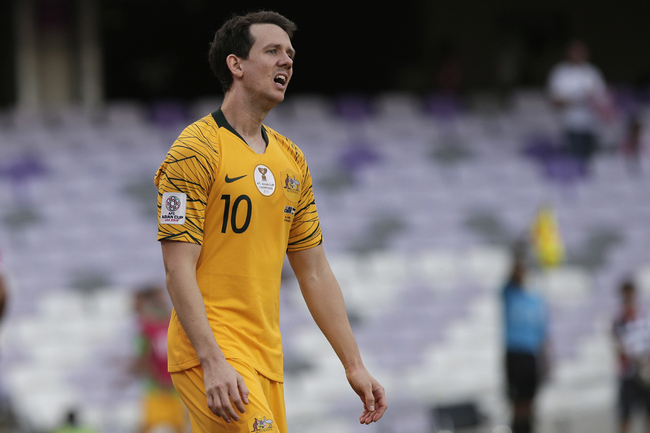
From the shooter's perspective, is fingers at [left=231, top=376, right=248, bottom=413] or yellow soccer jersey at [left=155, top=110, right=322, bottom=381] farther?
yellow soccer jersey at [left=155, top=110, right=322, bottom=381]

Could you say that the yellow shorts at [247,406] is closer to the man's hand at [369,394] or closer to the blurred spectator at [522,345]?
the man's hand at [369,394]

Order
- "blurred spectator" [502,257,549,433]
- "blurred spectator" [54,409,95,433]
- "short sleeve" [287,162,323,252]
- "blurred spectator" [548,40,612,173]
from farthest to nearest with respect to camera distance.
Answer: "blurred spectator" [548,40,612,173] < "blurred spectator" [502,257,549,433] < "blurred spectator" [54,409,95,433] < "short sleeve" [287,162,323,252]

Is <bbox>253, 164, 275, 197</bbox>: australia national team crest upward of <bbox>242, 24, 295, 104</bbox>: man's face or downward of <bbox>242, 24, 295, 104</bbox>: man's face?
downward

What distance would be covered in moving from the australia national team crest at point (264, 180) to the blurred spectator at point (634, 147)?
1143 cm

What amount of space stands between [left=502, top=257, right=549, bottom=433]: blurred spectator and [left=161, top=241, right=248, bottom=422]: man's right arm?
5729mm

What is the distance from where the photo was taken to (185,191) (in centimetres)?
300

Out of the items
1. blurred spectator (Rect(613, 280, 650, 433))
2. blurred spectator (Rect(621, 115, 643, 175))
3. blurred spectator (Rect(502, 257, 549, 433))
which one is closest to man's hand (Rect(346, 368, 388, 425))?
blurred spectator (Rect(502, 257, 549, 433))

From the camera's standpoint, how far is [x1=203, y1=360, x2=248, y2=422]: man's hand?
283cm

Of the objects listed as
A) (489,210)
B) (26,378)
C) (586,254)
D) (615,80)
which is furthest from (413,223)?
(615,80)

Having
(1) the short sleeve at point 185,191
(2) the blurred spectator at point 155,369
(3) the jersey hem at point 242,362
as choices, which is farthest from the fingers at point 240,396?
(2) the blurred spectator at point 155,369

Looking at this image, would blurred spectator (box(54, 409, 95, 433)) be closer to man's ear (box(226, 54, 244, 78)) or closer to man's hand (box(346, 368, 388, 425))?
man's hand (box(346, 368, 388, 425))

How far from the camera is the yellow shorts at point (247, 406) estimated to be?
9.62ft

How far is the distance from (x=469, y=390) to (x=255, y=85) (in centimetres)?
708

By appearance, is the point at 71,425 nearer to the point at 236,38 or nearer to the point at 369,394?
the point at 369,394
